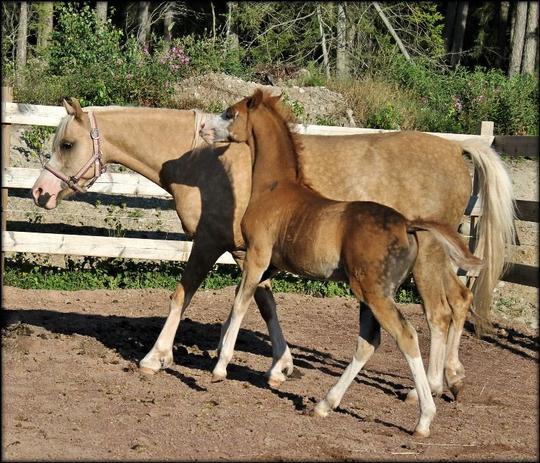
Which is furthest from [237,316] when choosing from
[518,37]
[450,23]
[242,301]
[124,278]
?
[450,23]

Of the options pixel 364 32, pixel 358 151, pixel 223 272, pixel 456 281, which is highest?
pixel 364 32

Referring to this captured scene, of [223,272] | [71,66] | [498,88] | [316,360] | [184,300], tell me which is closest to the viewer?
[184,300]

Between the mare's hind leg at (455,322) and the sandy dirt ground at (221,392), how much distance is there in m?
0.14

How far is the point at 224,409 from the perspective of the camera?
5504 millimetres

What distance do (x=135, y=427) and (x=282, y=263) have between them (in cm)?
137

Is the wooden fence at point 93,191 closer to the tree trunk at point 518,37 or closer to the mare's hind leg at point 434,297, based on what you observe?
the mare's hind leg at point 434,297

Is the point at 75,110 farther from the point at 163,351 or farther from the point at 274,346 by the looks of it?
the point at 274,346

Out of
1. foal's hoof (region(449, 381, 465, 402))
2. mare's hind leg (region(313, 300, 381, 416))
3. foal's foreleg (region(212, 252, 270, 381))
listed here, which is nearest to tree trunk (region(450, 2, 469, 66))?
foal's hoof (region(449, 381, 465, 402))

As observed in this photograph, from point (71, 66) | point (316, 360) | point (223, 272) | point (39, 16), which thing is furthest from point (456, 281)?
point (39, 16)

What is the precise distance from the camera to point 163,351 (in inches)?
257

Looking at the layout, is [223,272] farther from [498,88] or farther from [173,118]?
[498,88]

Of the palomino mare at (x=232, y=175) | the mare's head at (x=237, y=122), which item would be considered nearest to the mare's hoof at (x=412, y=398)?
the palomino mare at (x=232, y=175)

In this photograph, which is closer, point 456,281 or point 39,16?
point 456,281

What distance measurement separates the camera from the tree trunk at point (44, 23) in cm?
1875
